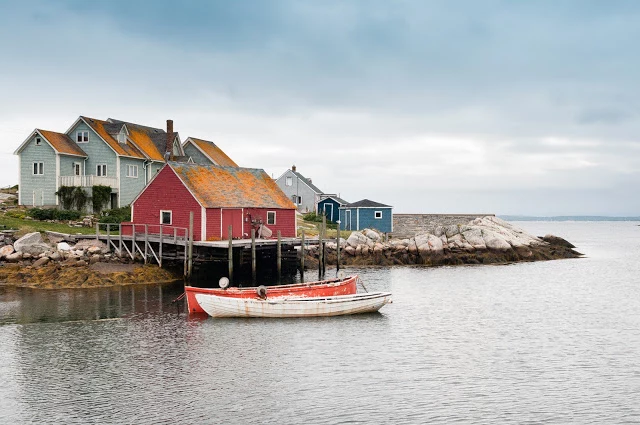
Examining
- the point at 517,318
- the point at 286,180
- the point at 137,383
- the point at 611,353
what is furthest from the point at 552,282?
the point at 286,180

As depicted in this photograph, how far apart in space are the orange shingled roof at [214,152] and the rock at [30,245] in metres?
29.0

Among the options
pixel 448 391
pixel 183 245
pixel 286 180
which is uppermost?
pixel 286 180

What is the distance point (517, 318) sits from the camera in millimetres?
36469

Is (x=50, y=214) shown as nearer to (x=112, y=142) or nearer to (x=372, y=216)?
(x=112, y=142)

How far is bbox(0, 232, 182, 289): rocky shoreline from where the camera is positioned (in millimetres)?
43188

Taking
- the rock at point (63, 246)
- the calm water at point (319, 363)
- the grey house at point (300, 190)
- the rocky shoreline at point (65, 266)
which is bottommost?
the calm water at point (319, 363)

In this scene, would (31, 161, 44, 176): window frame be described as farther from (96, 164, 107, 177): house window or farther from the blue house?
the blue house

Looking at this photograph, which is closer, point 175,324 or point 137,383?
point 137,383

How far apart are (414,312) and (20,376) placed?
836 inches

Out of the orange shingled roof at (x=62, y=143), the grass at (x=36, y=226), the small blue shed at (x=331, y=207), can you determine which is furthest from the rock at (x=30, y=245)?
the small blue shed at (x=331, y=207)

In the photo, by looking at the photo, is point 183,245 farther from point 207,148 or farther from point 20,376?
point 207,148

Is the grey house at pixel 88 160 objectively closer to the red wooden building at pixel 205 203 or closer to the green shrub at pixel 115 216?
the green shrub at pixel 115 216

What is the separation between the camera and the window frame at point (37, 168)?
202 ft

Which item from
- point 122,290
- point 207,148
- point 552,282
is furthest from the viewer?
point 207,148
